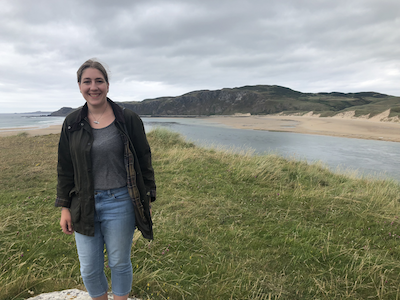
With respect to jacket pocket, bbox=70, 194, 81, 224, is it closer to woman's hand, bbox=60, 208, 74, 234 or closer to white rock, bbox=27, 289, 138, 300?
woman's hand, bbox=60, 208, 74, 234

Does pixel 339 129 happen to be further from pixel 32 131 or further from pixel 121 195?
pixel 32 131

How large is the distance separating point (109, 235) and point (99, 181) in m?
0.44

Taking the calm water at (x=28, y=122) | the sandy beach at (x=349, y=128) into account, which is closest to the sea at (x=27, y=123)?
the calm water at (x=28, y=122)

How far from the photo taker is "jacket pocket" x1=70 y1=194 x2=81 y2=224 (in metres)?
1.74

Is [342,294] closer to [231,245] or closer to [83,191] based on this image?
[231,245]

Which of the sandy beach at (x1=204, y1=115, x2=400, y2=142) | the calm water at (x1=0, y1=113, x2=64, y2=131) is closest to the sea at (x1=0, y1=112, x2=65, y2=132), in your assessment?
the calm water at (x1=0, y1=113, x2=64, y2=131)

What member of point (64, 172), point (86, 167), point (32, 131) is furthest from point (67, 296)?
point (32, 131)

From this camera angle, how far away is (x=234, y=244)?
3416 millimetres

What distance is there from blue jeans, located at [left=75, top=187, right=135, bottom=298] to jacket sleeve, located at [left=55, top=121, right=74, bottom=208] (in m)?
0.30

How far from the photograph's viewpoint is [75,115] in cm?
180

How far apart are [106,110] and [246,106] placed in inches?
4267

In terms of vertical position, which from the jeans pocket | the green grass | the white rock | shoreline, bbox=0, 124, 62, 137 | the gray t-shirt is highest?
the gray t-shirt

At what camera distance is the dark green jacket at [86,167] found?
1.71 metres

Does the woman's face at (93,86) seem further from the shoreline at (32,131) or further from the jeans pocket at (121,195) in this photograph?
the shoreline at (32,131)
